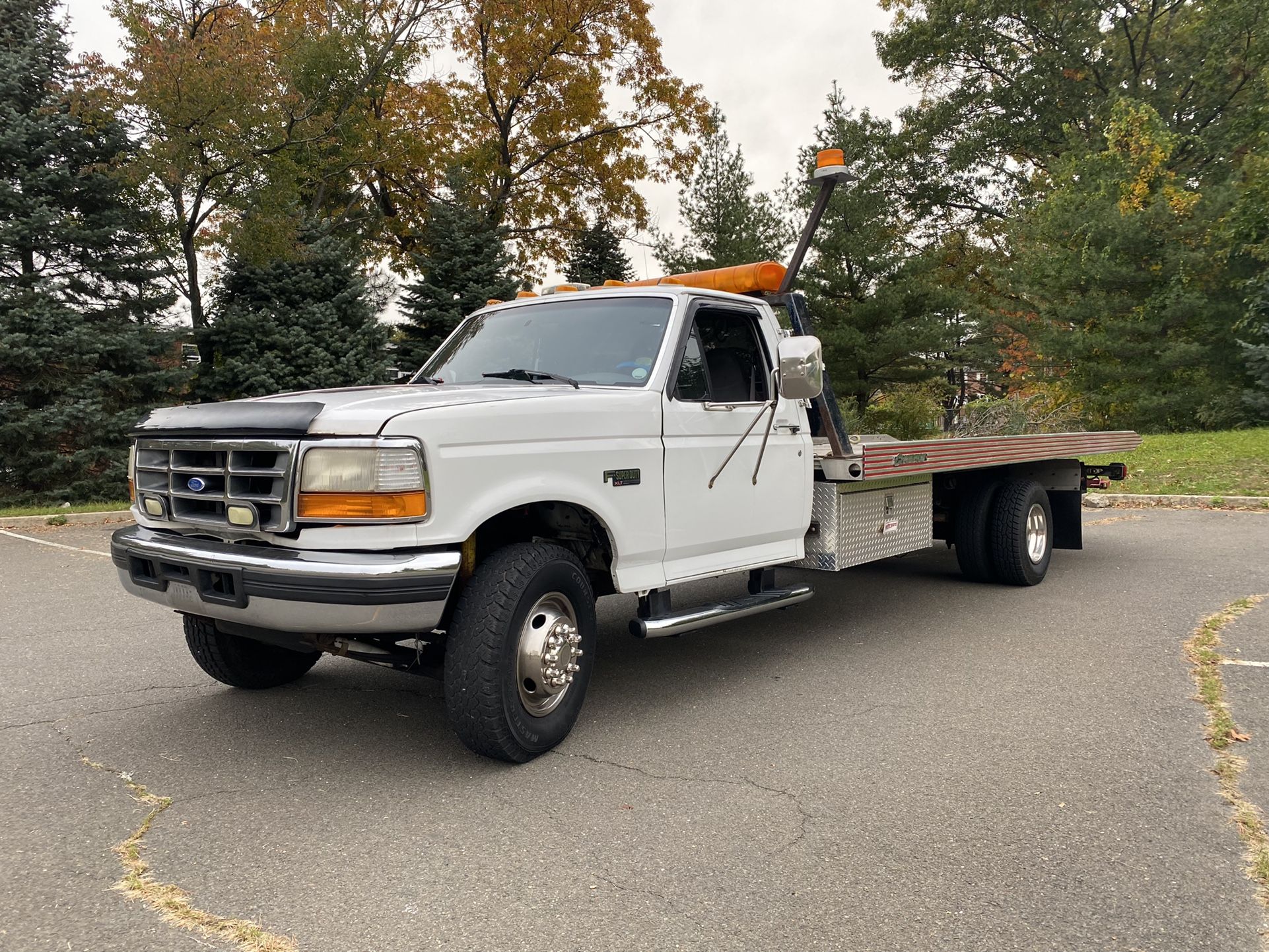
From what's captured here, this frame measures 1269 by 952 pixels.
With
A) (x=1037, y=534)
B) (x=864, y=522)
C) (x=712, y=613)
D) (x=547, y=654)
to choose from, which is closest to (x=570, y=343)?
(x=712, y=613)

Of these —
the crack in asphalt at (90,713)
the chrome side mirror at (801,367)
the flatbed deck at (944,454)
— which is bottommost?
the crack in asphalt at (90,713)

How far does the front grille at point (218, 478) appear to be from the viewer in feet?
11.4

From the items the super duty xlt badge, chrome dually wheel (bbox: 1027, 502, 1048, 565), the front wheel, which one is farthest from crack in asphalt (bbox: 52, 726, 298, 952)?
chrome dually wheel (bbox: 1027, 502, 1048, 565)

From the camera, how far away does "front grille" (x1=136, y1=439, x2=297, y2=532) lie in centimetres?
346

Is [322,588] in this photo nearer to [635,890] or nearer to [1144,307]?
[635,890]

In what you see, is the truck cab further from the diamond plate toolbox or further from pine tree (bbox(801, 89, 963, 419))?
pine tree (bbox(801, 89, 963, 419))

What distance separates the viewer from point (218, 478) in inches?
147

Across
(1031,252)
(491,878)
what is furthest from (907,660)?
(1031,252)

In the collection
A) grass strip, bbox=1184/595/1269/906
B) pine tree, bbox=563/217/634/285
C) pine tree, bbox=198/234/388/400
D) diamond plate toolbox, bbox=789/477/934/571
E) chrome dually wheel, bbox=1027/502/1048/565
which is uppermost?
pine tree, bbox=563/217/634/285

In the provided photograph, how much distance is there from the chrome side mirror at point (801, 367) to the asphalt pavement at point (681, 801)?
1.55 meters

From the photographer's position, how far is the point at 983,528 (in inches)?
295

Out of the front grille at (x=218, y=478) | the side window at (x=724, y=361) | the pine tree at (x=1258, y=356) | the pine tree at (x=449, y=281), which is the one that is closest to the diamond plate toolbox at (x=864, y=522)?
the side window at (x=724, y=361)

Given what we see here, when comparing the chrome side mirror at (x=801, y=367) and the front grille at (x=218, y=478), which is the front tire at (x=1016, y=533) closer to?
the chrome side mirror at (x=801, y=367)

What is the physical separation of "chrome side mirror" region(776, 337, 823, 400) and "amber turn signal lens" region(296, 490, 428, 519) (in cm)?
190
